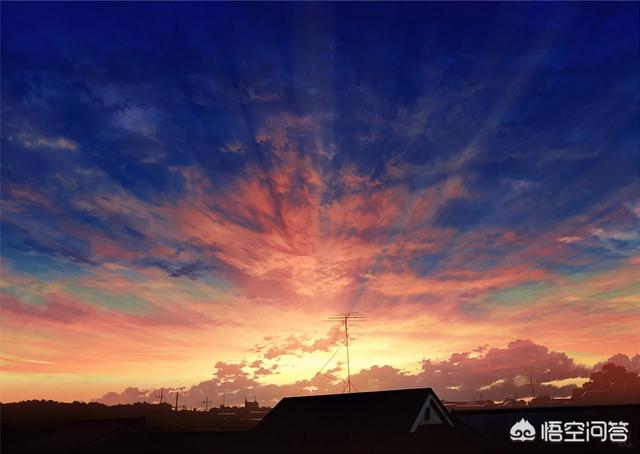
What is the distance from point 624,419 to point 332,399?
2445 cm

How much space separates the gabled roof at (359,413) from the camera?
37244 mm

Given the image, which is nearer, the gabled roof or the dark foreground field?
the dark foreground field

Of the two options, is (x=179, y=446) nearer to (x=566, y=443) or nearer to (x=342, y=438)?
(x=342, y=438)

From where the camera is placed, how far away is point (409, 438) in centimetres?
3503

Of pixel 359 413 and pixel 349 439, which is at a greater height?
pixel 359 413

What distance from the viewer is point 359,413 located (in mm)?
40406

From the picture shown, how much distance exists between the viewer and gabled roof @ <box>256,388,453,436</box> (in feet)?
122

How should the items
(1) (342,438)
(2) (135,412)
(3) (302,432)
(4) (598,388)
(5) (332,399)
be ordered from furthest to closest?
(4) (598,388) → (2) (135,412) → (5) (332,399) → (3) (302,432) → (1) (342,438)

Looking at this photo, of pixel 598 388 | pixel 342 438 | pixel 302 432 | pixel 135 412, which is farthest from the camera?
pixel 598 388

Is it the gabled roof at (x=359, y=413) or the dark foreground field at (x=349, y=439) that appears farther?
the gabled roof at (x=359, y=413)

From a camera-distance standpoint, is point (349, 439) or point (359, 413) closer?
point (349, 439)

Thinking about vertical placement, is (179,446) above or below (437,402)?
below

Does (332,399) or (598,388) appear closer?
(332,399)

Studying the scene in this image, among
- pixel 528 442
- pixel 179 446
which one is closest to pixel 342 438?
pixel 179 446
